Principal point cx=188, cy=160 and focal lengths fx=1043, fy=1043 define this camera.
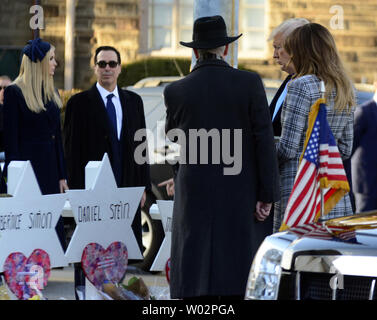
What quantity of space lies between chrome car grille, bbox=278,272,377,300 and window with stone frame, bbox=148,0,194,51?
16.7 meters

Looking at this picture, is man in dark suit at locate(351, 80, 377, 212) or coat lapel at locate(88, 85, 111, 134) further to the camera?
man in dark suit at locate(351, 80, 377, 212)

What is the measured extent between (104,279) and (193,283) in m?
1.11

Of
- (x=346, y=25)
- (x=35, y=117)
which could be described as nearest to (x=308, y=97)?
(x=35, y=117)

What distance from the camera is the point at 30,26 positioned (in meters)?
21.1

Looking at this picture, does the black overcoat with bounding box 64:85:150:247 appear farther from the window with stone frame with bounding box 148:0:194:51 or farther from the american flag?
the window with stone frame with bounding box 148:0:194:51

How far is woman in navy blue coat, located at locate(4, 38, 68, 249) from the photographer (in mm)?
7434

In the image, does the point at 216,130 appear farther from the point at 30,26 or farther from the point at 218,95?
the point at 30,26

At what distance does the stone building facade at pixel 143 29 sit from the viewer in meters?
20.6

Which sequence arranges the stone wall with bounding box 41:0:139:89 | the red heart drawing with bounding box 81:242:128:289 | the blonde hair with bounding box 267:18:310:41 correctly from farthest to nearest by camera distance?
the stone wall with bounding box 41:0:139:89 < the red heart drawing with bounding box 81:242:128:289 < the blonde hair with bounding box 267:18:310:41

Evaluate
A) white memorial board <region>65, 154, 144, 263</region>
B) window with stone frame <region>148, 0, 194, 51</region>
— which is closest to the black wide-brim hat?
white memorial board <region>65, 154, 144, 263</region>

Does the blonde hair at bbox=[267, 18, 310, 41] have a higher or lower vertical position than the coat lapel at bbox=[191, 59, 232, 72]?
Answer: higher

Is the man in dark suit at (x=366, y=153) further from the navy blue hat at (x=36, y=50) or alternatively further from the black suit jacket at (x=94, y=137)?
the navy blue hat at (x=36, y=50)

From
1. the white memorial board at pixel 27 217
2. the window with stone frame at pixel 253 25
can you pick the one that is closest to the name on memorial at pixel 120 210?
the white memorial board at pixel 27 217

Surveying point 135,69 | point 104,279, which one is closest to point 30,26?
point 135,69
